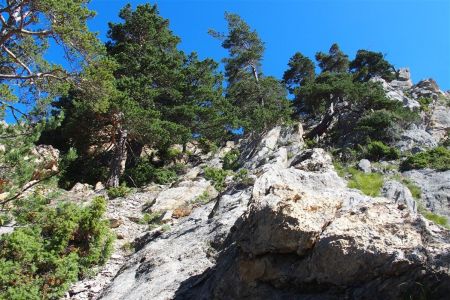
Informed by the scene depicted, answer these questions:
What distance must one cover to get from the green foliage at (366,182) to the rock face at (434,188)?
141 centimetres

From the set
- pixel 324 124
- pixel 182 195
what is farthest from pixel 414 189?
pixel 324 124

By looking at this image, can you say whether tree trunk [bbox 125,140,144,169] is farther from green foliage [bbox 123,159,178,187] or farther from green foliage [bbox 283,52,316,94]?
green foliage [bbox 283,52,316,94]

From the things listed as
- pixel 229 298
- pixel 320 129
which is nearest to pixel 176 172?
pixel 320 129

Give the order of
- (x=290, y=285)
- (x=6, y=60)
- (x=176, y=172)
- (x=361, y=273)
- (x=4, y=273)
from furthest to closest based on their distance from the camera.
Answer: (x=176, y=172)
(x=6, y=60)
(x=4, y=273)
(x=290, y=285)
(x=361, y=273)

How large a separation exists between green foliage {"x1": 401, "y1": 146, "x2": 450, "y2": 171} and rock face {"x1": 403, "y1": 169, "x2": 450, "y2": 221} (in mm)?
526

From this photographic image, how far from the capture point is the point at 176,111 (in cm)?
2325

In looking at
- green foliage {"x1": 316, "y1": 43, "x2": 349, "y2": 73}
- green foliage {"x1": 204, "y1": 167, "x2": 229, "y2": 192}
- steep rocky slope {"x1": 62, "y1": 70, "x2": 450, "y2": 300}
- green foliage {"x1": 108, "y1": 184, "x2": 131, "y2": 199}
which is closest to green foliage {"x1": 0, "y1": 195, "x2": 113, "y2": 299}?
steep rocky slope {"x1": 62, "y1": 70, "x2": 450, "y2": 300}

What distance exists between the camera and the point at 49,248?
10.5 metres

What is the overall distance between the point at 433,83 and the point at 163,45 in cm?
2424

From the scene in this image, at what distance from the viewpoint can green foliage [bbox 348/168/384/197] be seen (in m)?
14.3

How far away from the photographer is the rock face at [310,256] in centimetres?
543

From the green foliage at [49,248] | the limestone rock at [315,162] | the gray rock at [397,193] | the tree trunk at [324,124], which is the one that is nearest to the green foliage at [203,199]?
the limestone rock at [315,162]

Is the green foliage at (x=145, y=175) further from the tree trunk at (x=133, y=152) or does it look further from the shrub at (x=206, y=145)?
the shrub at (x=206, y=145)

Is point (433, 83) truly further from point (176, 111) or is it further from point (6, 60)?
point (6, 60)
